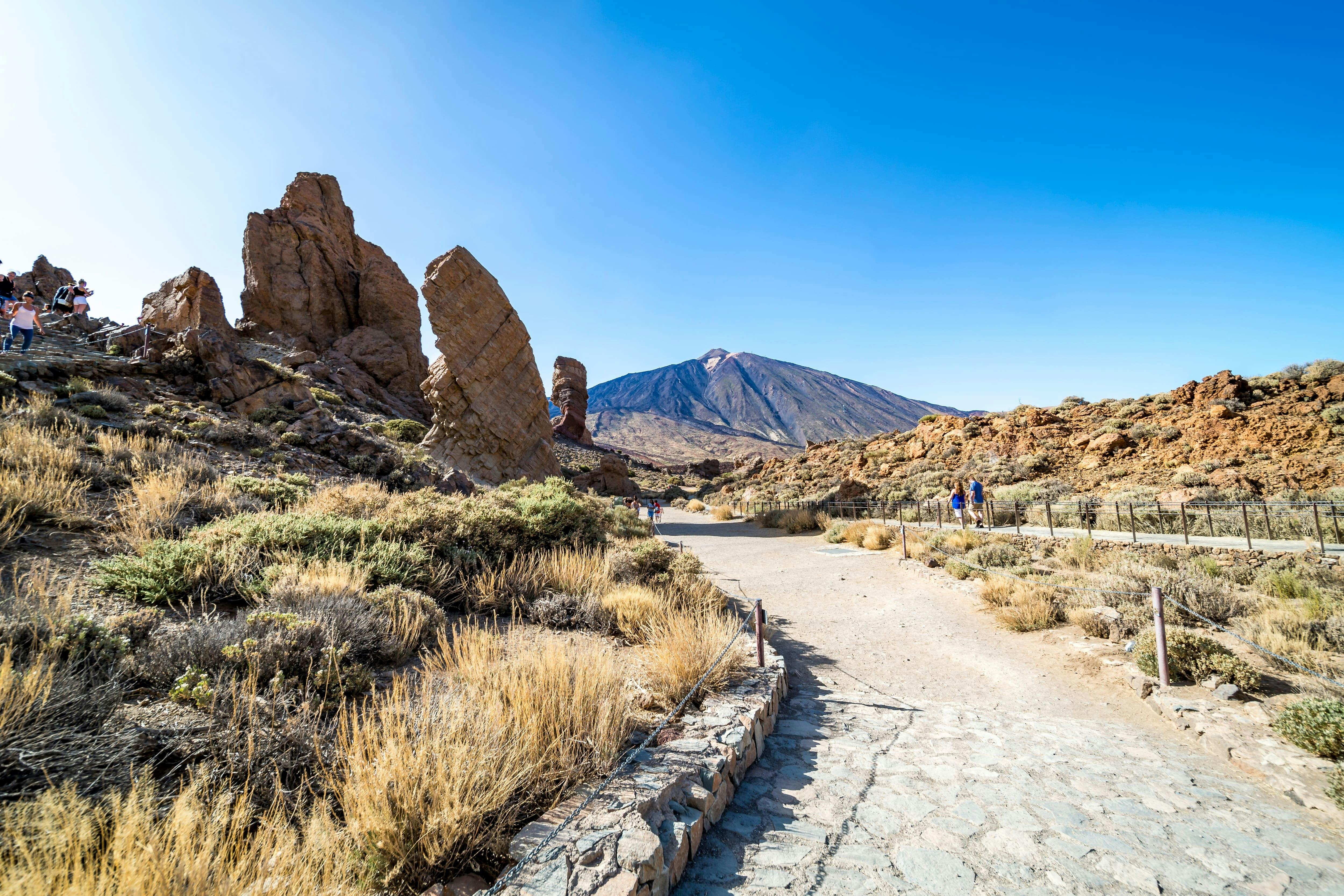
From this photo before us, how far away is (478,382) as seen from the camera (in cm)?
2447

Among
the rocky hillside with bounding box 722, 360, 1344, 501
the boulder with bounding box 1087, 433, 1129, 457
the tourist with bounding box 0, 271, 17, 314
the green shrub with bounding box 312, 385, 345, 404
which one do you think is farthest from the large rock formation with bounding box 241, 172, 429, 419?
the boulder with bounding box 1087, 433, 1129, 457

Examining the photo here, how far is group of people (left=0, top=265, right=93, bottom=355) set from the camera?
39.4 feet

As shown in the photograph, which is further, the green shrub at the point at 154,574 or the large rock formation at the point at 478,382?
the large rock formation at the point at 478,382

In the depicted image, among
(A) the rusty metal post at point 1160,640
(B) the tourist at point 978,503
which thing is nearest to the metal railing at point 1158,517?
(B) the tourist at point 978,503

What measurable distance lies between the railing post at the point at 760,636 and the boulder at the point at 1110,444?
76.0 feet

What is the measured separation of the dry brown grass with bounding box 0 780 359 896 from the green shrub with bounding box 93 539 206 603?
9.10ft

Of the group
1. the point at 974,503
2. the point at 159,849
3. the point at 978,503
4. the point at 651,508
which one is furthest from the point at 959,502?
the point at 159,849

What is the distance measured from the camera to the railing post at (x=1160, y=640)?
5664 millimetres

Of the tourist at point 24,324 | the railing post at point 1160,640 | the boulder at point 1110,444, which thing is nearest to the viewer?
the railing post at point 1160,640

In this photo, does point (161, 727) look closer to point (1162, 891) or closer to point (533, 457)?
point (1162, 891)

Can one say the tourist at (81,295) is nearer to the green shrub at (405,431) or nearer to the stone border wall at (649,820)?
the green shrub at (405,431)

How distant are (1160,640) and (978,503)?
12.6m

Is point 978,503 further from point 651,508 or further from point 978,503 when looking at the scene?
point 651,508

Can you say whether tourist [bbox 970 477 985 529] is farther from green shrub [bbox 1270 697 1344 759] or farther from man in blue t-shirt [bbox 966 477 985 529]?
green shrub [bbox 1270 697 1344 759]
